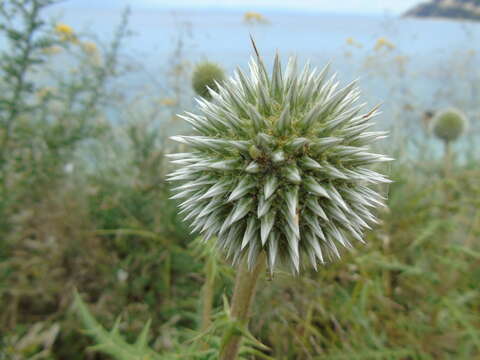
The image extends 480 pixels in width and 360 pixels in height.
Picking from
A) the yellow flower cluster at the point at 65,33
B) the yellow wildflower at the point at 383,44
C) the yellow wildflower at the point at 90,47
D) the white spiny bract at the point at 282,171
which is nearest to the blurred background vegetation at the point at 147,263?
the yellow flower cluster at the point at 65,33

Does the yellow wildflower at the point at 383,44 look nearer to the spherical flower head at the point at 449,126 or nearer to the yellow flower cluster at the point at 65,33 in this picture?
the spherical flower head at the point at 449,126

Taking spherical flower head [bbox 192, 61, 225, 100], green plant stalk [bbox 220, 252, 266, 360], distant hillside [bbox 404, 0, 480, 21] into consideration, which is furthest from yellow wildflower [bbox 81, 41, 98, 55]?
distant hillside [bbox 404, 0, 480, 21]

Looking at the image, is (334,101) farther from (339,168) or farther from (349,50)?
(349,50)

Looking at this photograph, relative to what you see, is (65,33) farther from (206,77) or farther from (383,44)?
(383,44)

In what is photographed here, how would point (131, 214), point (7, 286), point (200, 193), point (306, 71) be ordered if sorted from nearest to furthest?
point (200, 193) < point (306, 71) < point (7, 286) < point (131, 214)

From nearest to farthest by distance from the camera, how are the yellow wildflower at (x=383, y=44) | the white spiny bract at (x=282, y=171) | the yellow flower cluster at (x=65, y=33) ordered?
the white spiny bract at (x=282, y=171), the yellow flower cluster at (x=65, y=33), the yellow wildflower at (x=383, y=44)

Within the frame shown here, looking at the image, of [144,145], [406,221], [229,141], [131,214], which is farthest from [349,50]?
[229,141]
